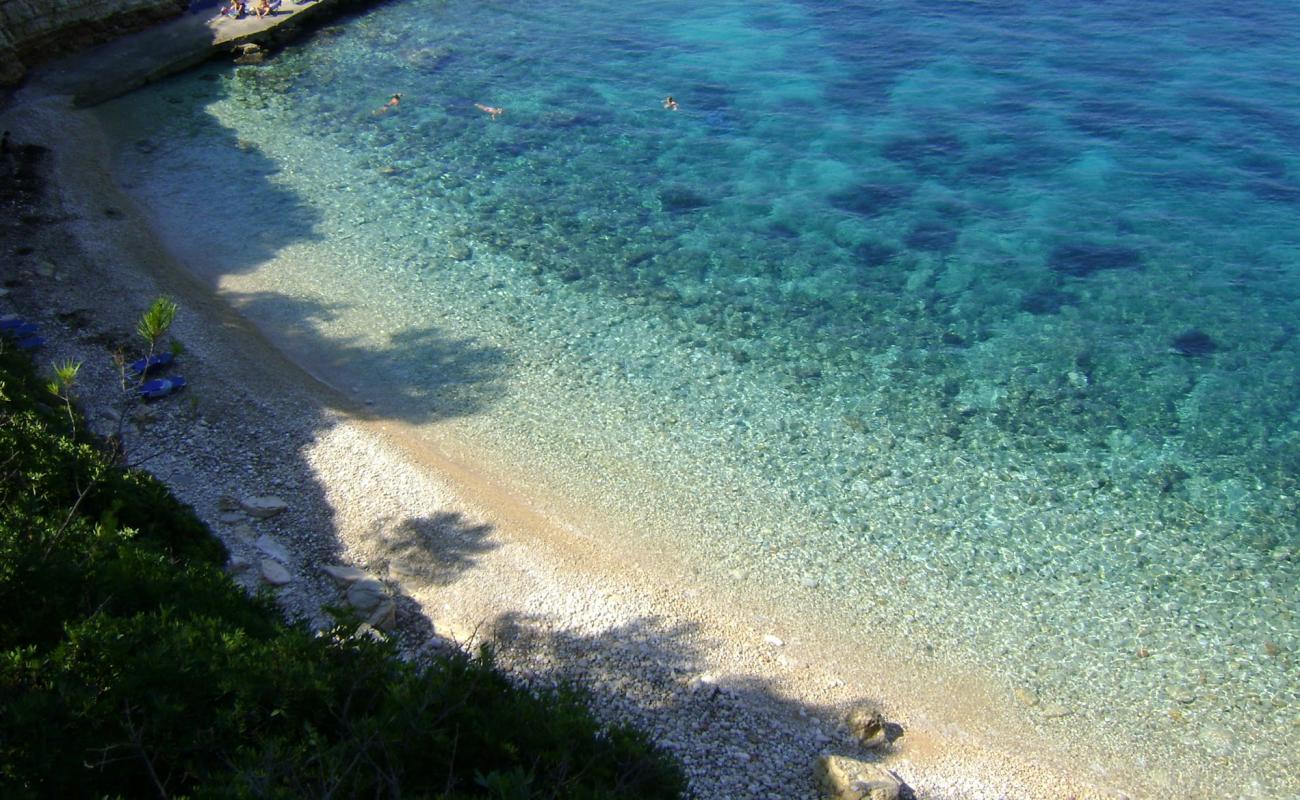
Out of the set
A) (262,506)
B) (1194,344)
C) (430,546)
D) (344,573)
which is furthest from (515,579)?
(1194,344)

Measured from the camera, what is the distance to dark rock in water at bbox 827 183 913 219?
2166 cm

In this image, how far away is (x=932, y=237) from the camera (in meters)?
20.6

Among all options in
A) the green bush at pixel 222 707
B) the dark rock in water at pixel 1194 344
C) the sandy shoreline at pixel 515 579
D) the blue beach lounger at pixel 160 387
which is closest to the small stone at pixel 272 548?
the sandy shoreline at pixel 515 579

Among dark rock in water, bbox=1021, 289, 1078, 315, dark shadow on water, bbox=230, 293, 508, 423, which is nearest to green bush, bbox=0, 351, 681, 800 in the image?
dark shadow on water, bbox=230, 293, 508, 423

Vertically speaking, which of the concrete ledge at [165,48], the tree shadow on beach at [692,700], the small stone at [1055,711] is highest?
the concrete ledge at [165,48]

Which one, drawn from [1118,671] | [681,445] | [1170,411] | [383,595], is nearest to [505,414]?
[681,445]

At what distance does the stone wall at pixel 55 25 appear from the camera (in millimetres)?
24641

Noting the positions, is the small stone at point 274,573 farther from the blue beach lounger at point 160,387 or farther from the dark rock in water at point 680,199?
the dark rock in water at point 680,199

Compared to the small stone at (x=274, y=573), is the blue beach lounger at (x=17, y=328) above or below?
above

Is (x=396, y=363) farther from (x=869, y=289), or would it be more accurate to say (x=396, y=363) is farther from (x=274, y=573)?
(x=869, y=289)

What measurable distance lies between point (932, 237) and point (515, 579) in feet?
42.3

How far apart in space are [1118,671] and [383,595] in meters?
8.77

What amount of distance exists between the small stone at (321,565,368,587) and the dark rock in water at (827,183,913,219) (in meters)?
14.2

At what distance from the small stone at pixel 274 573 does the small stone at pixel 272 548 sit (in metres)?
0.13
